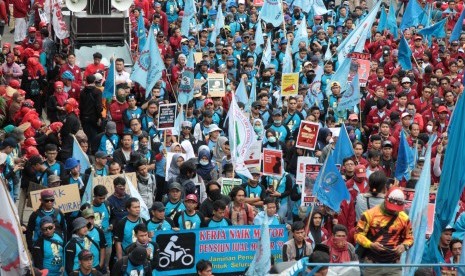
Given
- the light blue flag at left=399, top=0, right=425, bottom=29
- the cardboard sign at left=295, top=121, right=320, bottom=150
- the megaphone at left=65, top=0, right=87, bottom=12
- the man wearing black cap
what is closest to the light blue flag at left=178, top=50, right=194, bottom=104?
the man wearing black cap

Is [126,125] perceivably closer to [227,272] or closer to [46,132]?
[46,132]

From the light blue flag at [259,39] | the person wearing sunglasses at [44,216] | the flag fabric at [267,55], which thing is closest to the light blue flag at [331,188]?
the person wearing sunglasses at [44,216]

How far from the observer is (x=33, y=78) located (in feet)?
80.9

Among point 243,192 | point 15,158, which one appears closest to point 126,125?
point 15,158

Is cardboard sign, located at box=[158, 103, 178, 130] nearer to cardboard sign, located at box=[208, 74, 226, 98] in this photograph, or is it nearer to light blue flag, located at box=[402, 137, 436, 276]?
Answer: cardboard sign, located at box=[208, 74, 226, 98]

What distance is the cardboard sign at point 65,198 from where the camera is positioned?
16.8 meters

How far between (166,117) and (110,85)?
2350 millimetres

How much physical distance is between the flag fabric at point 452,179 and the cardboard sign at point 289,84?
9.52 m

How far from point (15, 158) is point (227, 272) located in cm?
403

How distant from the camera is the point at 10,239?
45.7 ft

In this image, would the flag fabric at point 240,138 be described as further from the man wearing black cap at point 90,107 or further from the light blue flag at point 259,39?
the light blue flag at point 259,39

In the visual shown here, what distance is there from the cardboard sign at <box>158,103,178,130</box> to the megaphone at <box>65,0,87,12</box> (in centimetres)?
616

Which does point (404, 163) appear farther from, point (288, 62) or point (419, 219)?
point (288, 62)

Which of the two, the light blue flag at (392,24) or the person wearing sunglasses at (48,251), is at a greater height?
the light blue flag at (392,24)
